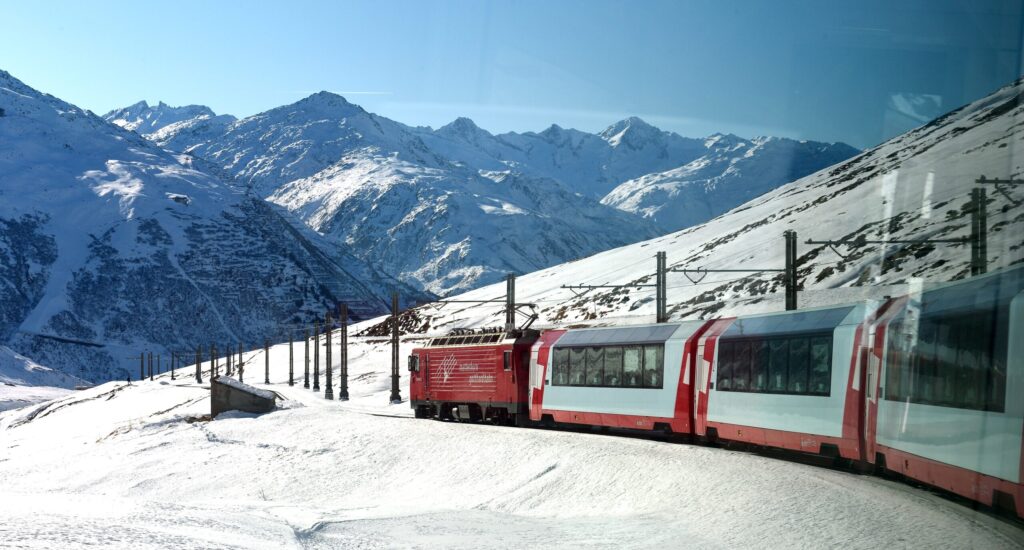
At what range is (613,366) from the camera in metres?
28.0

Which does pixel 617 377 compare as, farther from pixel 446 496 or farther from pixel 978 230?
pixel 978 230

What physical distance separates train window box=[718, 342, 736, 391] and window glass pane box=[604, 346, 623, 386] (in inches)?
183

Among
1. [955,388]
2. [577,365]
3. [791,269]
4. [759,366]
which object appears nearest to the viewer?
[955,388]

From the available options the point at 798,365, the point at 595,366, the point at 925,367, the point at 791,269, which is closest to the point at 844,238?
the point at 791,269

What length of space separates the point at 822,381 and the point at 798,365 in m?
0.97

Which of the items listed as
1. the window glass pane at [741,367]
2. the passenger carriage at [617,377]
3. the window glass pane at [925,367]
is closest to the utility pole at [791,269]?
the passenger carriage at [617,377]

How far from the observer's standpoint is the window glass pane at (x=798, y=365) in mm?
20047

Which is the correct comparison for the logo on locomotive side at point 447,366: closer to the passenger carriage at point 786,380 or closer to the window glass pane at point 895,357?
the passenger carriage at point 786,380

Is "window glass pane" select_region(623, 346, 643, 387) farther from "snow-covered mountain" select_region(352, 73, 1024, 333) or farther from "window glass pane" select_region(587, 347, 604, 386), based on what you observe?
"snow-covered mountain" select_region(352, 73, 1024, 333)

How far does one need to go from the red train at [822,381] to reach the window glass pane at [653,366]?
3 centimetres

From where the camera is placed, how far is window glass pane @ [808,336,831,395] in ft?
63.1

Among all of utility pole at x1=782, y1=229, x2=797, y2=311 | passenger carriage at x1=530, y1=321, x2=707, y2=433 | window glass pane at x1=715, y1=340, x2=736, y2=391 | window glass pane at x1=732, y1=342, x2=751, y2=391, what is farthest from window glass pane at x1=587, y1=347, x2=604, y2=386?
utility pole at x1=782, y1=229, x2=797, y2=311

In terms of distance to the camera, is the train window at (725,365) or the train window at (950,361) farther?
the train window at (725,365)

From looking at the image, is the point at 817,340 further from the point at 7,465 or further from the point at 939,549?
the point at 7,465
